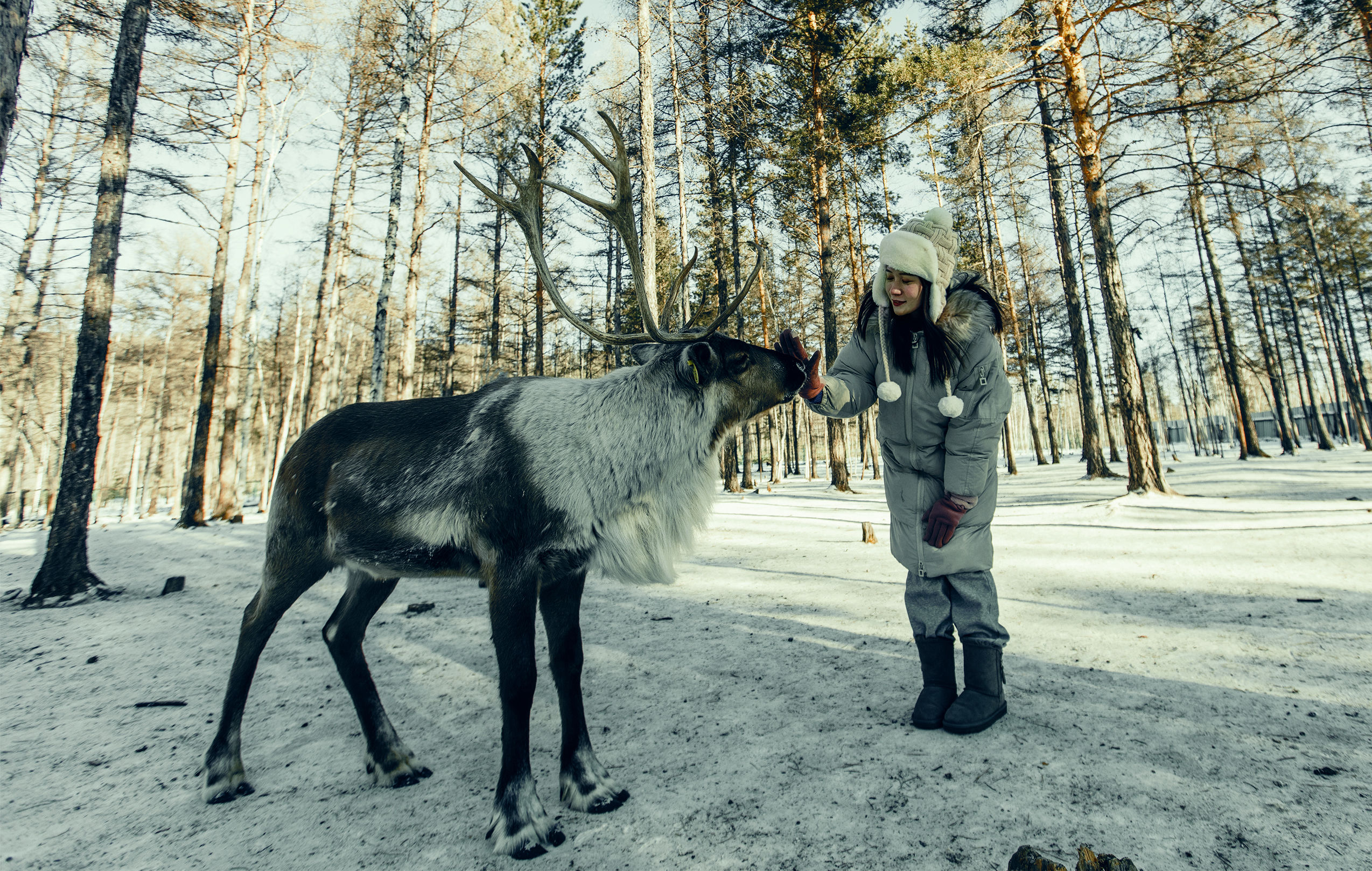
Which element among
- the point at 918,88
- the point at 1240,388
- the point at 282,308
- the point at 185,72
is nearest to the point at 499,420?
the point at 918,88

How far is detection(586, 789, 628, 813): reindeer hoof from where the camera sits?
238 cm

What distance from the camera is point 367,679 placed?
2.97m

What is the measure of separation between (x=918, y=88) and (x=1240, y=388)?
1677 centimetres

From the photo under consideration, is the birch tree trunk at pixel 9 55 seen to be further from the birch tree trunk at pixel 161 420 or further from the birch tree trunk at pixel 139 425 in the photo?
the birch tree trunk at pixel 139 425

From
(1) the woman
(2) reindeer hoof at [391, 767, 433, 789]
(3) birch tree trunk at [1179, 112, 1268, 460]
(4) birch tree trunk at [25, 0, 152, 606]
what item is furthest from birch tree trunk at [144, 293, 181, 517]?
(3) birch tree trunk at [1179, 112, 1268, 460]

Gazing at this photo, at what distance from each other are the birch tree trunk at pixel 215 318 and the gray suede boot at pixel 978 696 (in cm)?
1555

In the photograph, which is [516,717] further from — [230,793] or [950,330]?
[950,330]

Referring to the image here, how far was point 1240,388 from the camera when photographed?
18812 mm

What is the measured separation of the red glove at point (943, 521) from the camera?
9.27 feet

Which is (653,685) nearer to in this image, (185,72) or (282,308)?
(185,72)

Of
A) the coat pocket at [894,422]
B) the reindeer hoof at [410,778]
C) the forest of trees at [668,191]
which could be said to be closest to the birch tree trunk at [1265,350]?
the forest of trees at [668,191]

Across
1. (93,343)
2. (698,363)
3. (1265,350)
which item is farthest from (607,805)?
(1265,350)

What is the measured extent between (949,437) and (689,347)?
1.37m

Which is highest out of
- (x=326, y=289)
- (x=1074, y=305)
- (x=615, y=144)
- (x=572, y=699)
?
(x=326, y=289)
